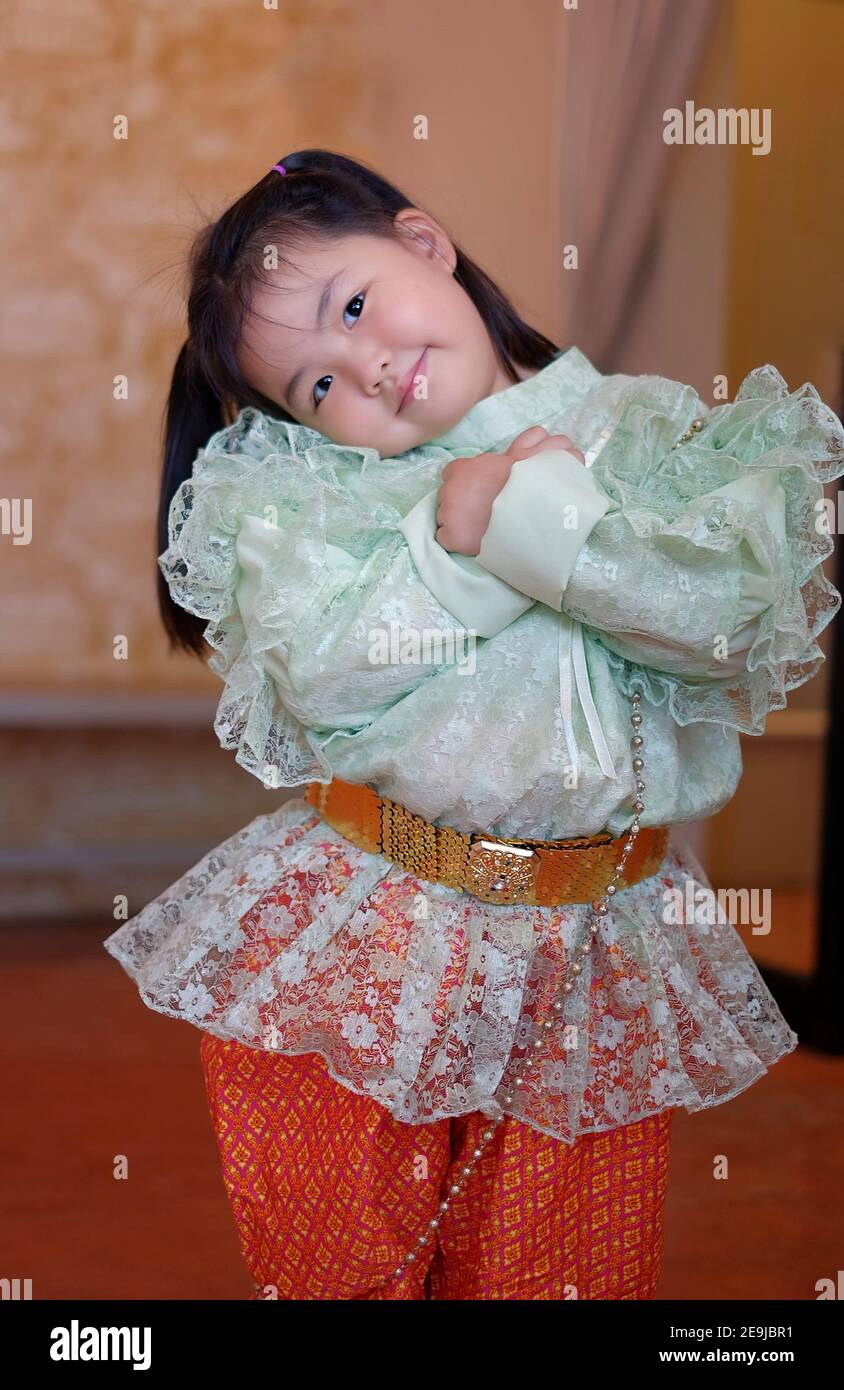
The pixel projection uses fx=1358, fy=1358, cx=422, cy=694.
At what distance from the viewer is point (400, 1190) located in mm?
1059

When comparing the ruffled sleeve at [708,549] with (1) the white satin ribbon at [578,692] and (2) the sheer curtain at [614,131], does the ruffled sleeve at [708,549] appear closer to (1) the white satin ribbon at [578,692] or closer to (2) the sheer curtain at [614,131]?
(1) the white satin ribbon at [578,692]

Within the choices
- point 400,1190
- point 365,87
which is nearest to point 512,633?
point 400,1190

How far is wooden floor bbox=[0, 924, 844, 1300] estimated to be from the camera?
5.62ft

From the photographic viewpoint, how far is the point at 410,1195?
1.06 metres

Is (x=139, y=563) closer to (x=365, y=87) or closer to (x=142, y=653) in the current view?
(x=142, y=653)

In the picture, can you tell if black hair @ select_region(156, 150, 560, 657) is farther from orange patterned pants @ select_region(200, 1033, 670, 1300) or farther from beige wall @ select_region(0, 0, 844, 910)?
beige wall @ select_region(0, 0, 844, 910)

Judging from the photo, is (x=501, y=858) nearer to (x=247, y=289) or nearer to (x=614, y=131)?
(x=247, y=289)

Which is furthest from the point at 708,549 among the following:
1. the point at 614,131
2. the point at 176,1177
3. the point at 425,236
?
the point at 614,131

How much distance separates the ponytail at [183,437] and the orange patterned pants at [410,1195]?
1.29 feet

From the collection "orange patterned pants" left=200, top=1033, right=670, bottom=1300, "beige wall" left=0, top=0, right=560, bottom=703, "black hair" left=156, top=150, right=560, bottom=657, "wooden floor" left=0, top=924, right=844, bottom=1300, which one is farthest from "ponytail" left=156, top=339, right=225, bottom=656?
"beige wall" left=0, top=0, right=560, bottom=703

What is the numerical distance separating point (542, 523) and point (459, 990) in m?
0.35

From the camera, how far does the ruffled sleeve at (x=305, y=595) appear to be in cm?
97

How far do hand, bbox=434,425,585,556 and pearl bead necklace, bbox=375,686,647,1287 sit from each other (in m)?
0.18
